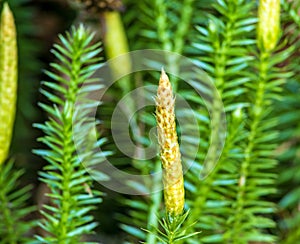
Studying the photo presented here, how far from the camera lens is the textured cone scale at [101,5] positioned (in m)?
0.89

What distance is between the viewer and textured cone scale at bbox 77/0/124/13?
0.89m

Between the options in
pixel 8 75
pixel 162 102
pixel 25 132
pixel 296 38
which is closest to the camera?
pixel 162 102

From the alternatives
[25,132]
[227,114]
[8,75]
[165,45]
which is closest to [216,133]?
[227,114]

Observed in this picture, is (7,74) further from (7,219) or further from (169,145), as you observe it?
(169,145)

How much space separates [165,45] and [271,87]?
20 centimetres

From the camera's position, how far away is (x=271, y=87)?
2.75 ft

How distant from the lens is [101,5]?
899 mm

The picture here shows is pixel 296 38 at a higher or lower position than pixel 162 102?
higher

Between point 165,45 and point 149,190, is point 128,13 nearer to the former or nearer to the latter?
point 165,45

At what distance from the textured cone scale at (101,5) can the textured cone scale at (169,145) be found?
1.33ft

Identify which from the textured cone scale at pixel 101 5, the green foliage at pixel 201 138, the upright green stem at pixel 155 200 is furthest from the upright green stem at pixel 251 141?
the textured cone scale at pixel 101 5

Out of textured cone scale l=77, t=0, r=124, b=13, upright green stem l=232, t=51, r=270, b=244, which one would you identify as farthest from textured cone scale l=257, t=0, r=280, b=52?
textured cone scale l=77, t=0, r=124, b=13

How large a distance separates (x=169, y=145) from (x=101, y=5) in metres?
0.44

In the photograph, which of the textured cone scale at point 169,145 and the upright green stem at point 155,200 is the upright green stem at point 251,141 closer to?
the upright green stem at point 155,200
